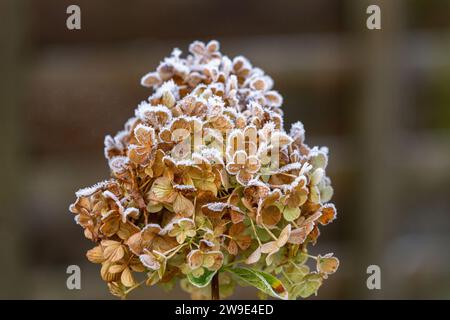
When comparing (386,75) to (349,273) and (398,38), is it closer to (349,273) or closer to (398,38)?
(398,38)

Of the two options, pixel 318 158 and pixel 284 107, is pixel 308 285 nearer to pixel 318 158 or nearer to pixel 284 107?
pixel 318 158

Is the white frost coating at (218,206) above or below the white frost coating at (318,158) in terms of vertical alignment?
below

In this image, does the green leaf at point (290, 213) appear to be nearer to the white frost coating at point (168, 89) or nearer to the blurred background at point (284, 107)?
the white frost coating at point (168, 89)

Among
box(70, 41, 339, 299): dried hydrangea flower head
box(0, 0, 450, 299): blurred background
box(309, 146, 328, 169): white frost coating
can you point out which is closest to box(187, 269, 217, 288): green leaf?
box(70, 41, 339, 299): dried hydrangea flower head

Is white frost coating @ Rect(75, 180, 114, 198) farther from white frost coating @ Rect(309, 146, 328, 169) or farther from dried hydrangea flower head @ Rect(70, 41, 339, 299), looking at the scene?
white frost coating @ Rect(309, 146, 328, 169)

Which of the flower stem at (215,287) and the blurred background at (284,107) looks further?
the blurred background at (284,107)

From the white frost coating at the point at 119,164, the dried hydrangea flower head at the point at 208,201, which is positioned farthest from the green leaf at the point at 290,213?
the white frost coating at the point at 119,164

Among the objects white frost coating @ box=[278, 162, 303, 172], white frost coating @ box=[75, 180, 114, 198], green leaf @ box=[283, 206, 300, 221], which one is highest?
white frost coating @ box=[278, 162, 303, 172]

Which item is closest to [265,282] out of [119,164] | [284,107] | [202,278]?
[202,278]
